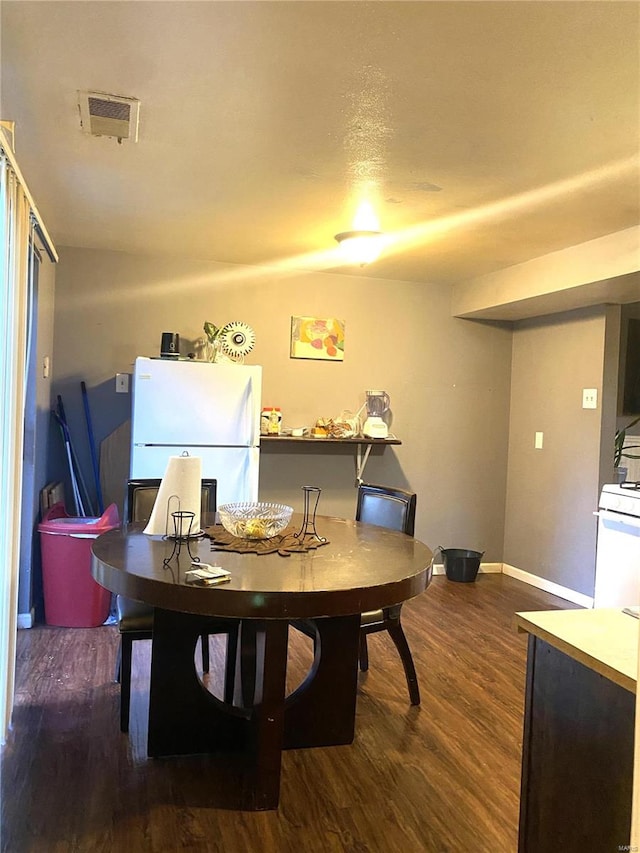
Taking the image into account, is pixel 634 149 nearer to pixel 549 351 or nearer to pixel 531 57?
pixel 531 57

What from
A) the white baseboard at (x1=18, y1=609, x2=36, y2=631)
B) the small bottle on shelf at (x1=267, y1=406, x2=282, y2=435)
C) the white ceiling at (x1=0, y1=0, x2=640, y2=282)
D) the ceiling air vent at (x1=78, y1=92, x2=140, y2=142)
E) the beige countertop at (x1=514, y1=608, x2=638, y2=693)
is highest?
the white ceiling at (x1=0, y1=0, x2=640, y2=282)

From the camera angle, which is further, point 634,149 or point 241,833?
point 634,149

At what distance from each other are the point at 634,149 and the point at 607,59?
67 centimetres

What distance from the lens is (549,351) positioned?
4.68 m

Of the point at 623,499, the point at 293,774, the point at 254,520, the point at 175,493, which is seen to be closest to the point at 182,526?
the point at 175,493

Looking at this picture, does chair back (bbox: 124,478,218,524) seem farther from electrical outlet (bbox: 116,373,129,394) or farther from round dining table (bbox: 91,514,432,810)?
electrical outlet (bbox: 116,373,129,394)

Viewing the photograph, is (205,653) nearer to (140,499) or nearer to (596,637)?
(140,499)

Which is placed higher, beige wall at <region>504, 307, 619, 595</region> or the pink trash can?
beige wall at <region>504, 307, 619, 595</region>

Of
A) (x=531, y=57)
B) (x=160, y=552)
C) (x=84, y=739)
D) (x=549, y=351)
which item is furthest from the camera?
(x=549, y=351)

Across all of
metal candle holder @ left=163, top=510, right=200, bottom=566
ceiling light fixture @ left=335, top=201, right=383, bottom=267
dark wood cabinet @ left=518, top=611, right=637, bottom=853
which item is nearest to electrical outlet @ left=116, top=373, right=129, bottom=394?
ceiling light fixture @ left=335, top=201, right=383, bottom=267

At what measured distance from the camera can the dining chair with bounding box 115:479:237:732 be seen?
233 centimetres

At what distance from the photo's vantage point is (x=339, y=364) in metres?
4.71

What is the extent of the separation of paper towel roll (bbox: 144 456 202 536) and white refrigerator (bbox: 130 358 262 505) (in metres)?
1.34

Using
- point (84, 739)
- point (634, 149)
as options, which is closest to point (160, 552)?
point (84, 739)
